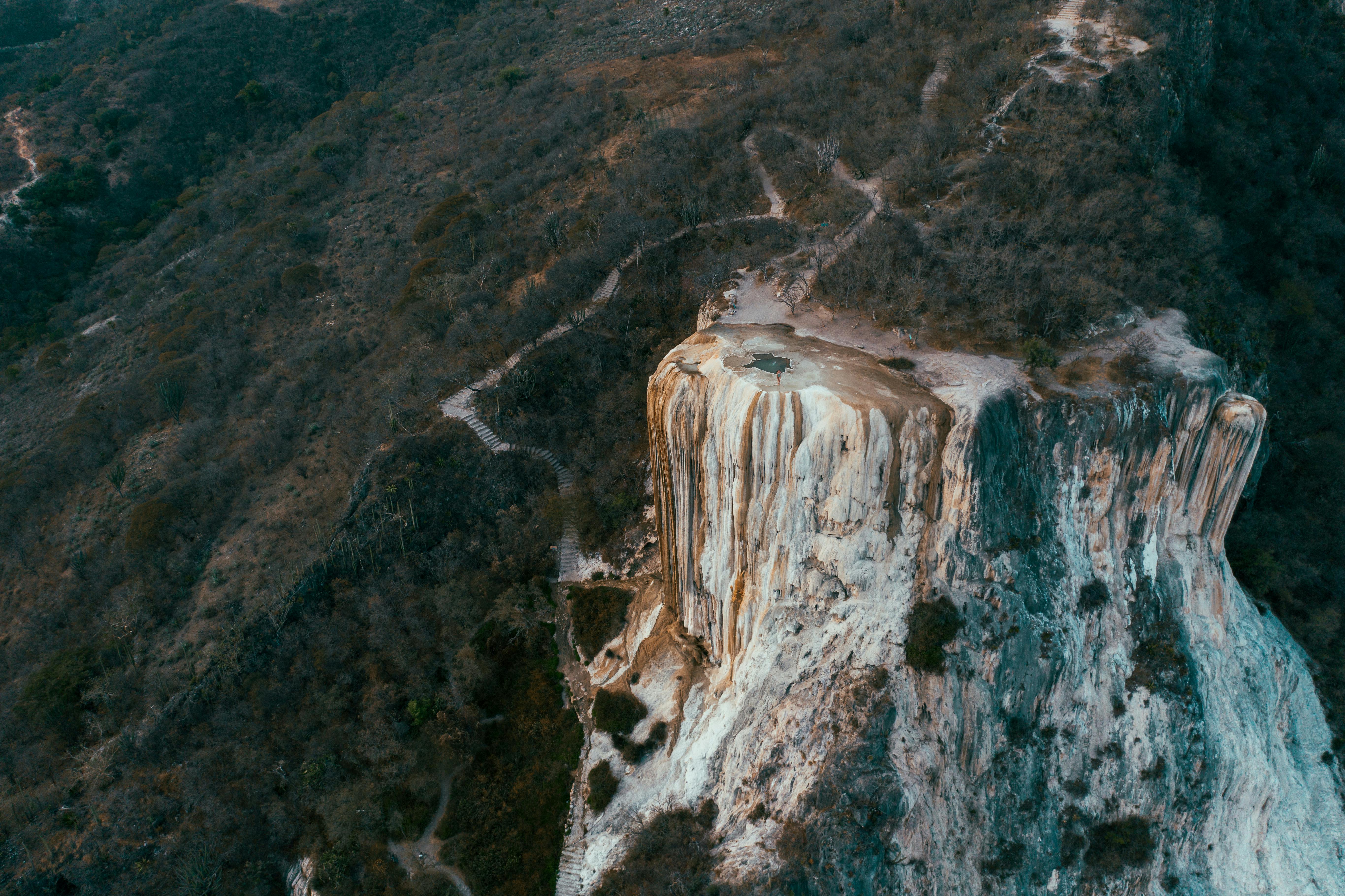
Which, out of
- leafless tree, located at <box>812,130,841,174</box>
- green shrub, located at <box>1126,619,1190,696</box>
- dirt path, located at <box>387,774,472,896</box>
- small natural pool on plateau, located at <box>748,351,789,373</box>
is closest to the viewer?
green shrub, located at <box>1126,619,1190,696</box>

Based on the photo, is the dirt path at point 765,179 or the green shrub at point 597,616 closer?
the green shrub at point 597,616

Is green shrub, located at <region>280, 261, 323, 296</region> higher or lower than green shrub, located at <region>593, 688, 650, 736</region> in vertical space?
higher

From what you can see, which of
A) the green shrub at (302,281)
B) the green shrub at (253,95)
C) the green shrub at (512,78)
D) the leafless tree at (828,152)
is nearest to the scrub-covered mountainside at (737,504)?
the green shrub at (302,281)

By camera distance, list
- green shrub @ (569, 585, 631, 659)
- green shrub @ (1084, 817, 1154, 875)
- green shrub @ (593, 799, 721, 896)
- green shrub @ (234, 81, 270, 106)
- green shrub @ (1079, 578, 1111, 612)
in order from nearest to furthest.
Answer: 1. green shrub @ (1084, 817, 1154, 875)
2. green shrub @ (593, 799, 721, 896)
3. green shrub @ (1079, 578, 1111, 612)
4. green shrub @ (569, 585, 631, 659)
5. green shrub @ (234, 81, 270, 106)

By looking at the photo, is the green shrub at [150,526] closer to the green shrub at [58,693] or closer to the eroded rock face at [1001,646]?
the green shrub at [58,693]

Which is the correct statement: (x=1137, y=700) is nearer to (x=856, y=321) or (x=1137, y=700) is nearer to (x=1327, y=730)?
(x=1327, y=730)

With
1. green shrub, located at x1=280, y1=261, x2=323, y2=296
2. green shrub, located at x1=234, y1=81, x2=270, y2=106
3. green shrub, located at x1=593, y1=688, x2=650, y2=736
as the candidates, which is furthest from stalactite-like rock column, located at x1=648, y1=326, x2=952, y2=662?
green shrub, located at x1=234, y1=81, x2=270, y2=106

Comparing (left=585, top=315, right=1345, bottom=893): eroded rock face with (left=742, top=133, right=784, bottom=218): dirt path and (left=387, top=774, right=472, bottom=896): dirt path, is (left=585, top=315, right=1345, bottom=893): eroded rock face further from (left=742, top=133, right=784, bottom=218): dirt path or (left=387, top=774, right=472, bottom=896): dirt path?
(left=742, top=133, right=784, bottom=218): dirt path

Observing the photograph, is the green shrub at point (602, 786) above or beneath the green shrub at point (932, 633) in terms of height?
beneath
